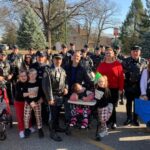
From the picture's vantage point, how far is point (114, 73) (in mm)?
8141

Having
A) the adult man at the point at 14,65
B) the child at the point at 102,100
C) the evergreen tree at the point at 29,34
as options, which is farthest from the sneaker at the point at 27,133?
the evergreen tree at the point at 29,34

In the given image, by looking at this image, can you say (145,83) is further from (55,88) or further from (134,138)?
(55,88)

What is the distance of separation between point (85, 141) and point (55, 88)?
1.28 metres

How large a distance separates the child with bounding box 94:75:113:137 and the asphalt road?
38 cm

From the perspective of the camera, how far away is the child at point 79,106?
296 inches

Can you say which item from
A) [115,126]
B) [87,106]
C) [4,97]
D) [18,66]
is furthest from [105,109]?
[18,66]

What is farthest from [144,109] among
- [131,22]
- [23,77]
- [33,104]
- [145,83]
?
[131,22]

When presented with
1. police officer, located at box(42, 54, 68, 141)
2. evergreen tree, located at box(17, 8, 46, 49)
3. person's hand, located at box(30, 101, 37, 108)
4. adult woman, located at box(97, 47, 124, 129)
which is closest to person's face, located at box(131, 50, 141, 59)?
adult woman, located at box(97, 47, 124, 129)

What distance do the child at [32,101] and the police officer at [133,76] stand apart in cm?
228

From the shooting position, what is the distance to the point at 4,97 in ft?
25.9

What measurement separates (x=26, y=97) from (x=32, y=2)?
3983 cm

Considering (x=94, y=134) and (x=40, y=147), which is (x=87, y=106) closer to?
(x=94, y=134)

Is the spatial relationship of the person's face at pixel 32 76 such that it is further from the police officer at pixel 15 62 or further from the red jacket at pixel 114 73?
the police officer at pixel 15 62

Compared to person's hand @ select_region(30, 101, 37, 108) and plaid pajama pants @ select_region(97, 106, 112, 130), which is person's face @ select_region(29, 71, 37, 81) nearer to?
person's hand @ select_region(30, 101, 37, 108)
